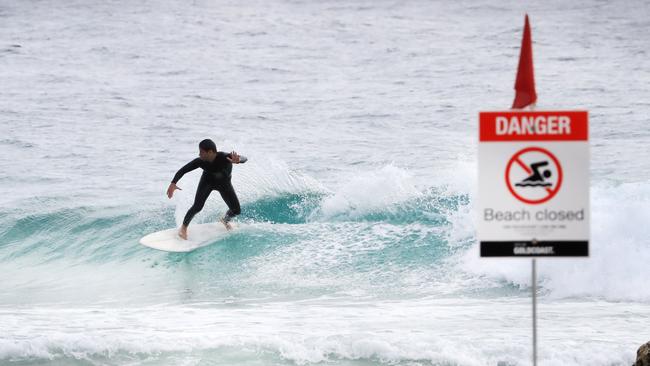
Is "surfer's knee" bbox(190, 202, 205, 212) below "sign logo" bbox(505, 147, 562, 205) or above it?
below

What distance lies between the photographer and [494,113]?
17.0ft

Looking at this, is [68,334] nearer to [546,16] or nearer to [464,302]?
[464,302]

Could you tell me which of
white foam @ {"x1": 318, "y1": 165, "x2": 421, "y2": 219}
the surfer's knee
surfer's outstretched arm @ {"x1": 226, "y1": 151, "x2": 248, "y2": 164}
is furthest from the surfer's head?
white foam @ {"x1": 318, "y1": 165, "x2": 421, "y2": 219}

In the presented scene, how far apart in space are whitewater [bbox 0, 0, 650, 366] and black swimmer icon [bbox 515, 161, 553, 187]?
2.86 metres

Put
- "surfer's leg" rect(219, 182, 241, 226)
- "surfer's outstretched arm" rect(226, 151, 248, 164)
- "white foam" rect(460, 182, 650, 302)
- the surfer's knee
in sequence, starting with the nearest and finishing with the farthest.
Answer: "white foam" rect(460, 182, 650, 302) < "surfer's outstretched arm" rect(226, 151, 248, 164) < "surfer's leg" rect(219, 182, 241, 226) < the surfer's knee

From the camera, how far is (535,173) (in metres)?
5.25

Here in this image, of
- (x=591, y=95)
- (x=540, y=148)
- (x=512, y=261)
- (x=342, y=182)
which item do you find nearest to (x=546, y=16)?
(x=591, y=95)

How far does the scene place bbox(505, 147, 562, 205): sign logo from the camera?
5.25 metres

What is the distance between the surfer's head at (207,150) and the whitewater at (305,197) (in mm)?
1524

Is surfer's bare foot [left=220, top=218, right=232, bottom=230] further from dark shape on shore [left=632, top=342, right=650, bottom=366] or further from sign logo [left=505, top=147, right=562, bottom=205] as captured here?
sign logo [left=505, top=147, right=562, bottom=205]

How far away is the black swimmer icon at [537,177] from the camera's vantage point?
17.2ft

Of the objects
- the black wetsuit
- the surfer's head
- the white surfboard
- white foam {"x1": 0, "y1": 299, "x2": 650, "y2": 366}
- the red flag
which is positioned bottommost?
white foam {"x1": 0, "y1": 299, "x2": 650, "y2": 366}

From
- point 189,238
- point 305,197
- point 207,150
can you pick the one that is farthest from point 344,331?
point 305,197

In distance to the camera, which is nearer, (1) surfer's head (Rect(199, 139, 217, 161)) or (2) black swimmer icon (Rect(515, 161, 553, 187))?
(2) black swimmer icon (Rect(515, 161, 553, 187))
